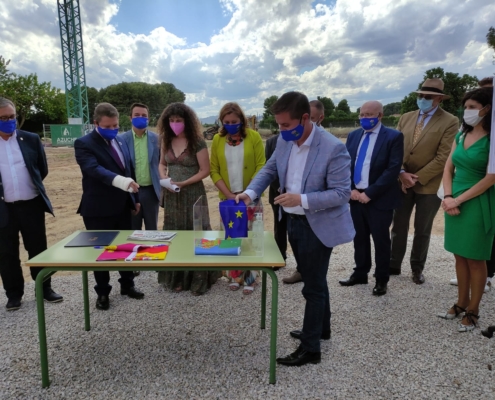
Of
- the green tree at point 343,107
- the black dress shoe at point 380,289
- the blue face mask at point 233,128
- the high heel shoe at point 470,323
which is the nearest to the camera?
the high heel shoe at point 470,323

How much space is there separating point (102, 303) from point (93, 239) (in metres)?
1.06

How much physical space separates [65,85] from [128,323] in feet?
108

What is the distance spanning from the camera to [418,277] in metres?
4.24

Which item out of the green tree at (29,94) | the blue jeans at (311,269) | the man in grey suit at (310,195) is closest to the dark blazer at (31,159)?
the man in grey suit at (310,195)

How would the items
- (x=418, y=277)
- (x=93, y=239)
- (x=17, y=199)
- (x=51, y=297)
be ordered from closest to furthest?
1. (x=93, y=239)
2. (x=17, y=199)
3. (x=51, y=297)
4. (x=418, y=277)

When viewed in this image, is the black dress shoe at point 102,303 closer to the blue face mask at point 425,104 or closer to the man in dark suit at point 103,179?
the man in dark suit at point 103,179

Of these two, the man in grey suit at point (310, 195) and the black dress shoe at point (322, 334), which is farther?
the black dress shoe at point (322, 334)

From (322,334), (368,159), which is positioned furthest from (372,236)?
(322,334)

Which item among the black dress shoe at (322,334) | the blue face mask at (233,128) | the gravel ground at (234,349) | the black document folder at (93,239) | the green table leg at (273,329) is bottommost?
the gravel ground at (234,349)

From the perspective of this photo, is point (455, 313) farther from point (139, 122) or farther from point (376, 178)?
point (139, 122)

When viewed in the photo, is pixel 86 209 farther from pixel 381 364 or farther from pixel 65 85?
pixel 65 85

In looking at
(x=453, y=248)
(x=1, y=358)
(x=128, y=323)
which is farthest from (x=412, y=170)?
(x=1, y=358)

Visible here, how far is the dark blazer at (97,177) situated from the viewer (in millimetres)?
3309

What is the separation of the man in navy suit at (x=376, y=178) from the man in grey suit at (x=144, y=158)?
2206 mm
